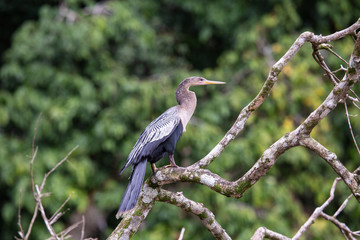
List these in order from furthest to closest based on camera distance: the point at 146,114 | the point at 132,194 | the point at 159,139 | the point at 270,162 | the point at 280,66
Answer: the point at 146,114, the point at 159,139, the point at 132,194, the point at 280,66, the point at 270,162

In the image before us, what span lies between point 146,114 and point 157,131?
255 cm

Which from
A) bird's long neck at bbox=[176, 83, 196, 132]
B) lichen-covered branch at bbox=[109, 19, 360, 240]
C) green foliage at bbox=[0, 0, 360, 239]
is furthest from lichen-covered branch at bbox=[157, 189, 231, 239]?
green foliage at bbox=[0, 0, 360, 239]

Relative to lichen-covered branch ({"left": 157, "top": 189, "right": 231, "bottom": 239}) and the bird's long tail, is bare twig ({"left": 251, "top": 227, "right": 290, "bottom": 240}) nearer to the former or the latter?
lichen-covered branch ({"left": 157, "top": 189, "right": 231, "bottom": 239})

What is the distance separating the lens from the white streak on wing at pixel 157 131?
3129 millimetres

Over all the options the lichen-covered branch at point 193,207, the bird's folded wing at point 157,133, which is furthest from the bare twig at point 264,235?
the bird's folded wing at point 157,133

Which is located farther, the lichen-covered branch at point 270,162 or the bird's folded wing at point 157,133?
the bird's folded wing at point 157,133

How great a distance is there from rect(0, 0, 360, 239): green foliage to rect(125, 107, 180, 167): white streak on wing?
88.9 inches

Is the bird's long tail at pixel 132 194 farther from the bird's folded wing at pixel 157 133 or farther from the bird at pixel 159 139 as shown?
the bird's folded wing at pixel 157 133

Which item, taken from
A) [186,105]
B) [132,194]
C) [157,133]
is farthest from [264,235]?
[186,105]

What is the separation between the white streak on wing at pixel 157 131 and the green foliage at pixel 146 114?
2258 millimetres

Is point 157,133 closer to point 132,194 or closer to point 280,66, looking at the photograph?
point 132,194

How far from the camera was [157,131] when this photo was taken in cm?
322

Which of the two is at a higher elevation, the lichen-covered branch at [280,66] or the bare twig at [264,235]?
the lichen-covered branch at [280,66]

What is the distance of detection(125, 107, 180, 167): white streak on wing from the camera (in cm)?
313
